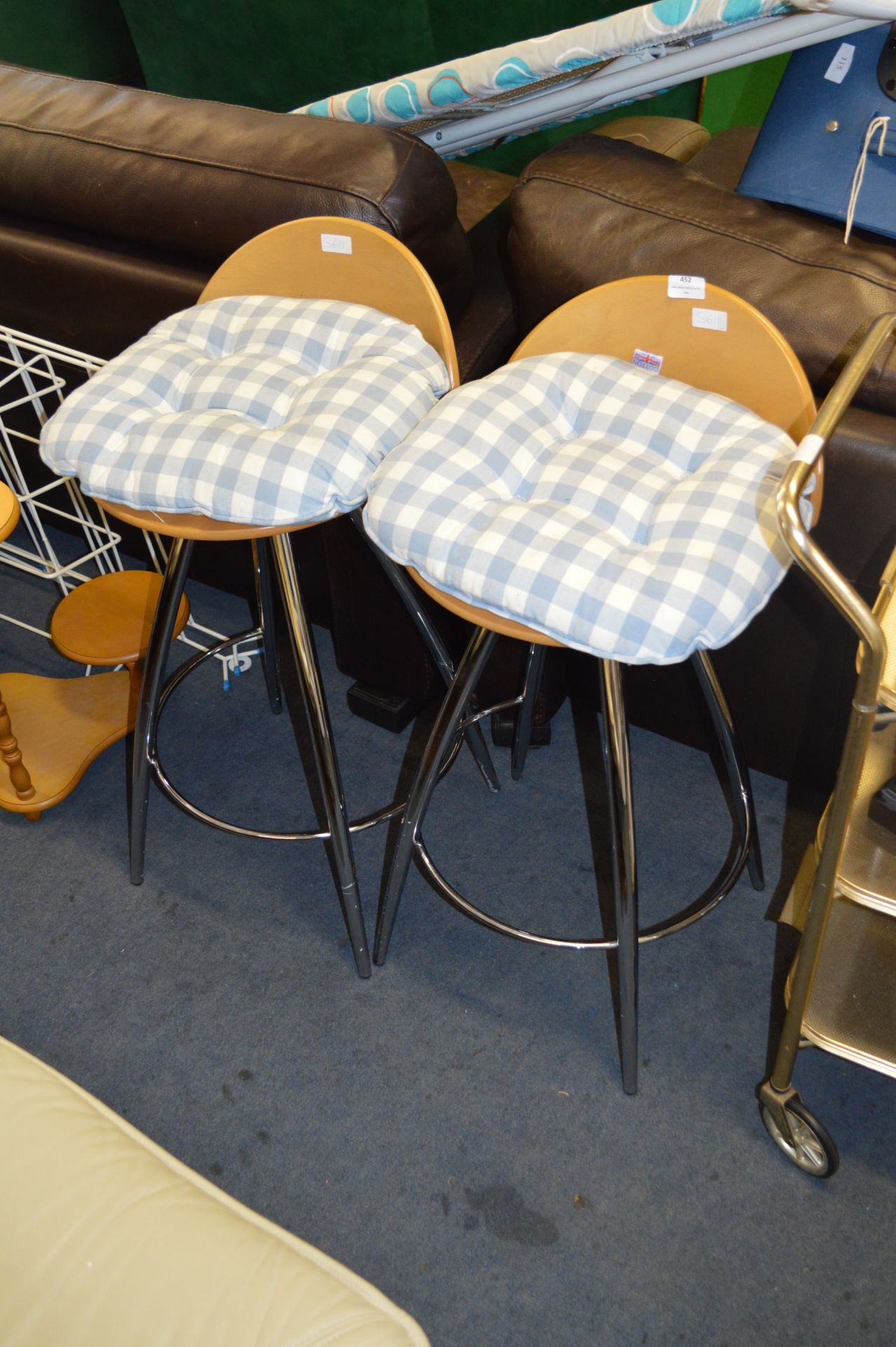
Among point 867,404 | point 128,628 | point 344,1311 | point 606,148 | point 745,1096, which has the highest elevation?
point 606,148

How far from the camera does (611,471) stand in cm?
99

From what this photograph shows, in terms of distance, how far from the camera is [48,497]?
7.00 ft

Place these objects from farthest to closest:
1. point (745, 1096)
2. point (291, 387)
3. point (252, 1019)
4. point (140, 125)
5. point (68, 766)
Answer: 1. point (68, 766)
2. point (140, 125)
3. point (252, 1019)
4. point (745, 1096)
5. point (291, 387)

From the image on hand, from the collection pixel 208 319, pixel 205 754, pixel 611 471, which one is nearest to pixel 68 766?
pixel 205 754

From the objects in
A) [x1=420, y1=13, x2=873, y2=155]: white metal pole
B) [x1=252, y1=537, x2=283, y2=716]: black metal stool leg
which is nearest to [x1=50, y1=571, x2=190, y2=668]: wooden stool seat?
[x1=252, y1=537, x2=283, y2=716]: black metal stool leg

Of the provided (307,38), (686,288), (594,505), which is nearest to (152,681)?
(594,505)

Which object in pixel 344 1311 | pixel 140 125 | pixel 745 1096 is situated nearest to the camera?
pixel 344 1311

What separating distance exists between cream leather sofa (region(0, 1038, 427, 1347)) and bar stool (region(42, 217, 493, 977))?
49cm

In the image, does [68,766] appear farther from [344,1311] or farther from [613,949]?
[344,1311]

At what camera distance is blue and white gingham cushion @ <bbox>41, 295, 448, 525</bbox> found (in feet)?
3.29

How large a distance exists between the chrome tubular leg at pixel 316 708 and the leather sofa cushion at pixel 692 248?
1.72ft

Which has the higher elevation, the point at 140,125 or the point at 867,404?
the point at 140,125

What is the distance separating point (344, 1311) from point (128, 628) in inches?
49.5

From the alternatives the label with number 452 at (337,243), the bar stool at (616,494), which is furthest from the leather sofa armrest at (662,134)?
the bar stool at (616,494)
